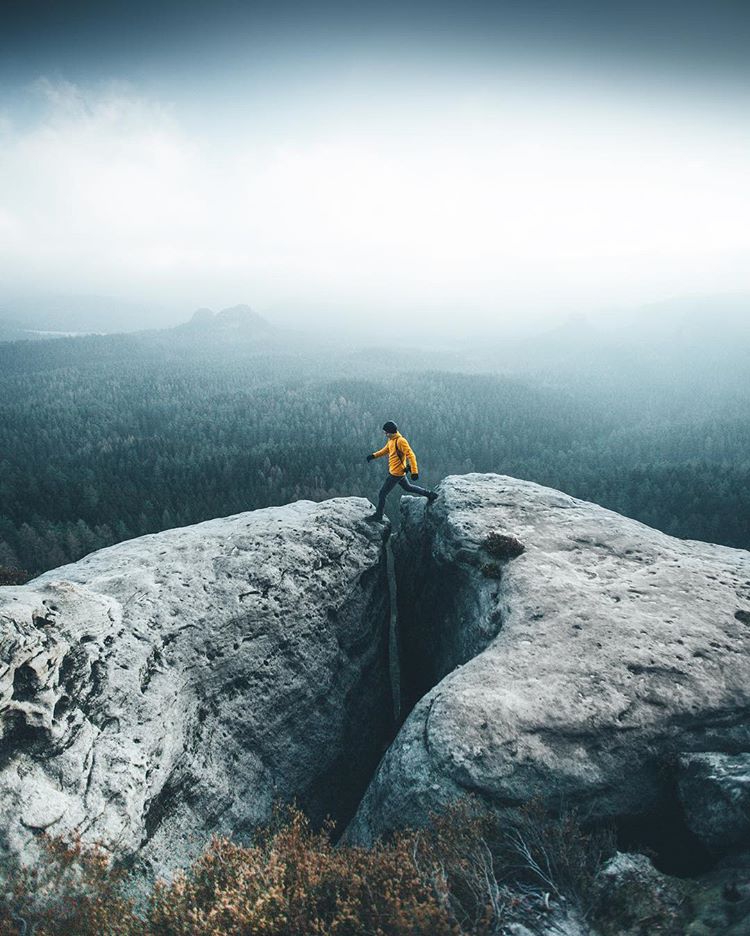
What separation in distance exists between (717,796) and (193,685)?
16.3 m

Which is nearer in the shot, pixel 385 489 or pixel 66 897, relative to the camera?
pixel 66 897

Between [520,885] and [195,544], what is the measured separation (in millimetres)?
17631

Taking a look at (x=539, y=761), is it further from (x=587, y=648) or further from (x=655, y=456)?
(x=655, y=456)

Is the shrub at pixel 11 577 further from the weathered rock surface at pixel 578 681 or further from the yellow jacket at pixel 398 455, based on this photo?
the weathered rock surface at pixel 578 681

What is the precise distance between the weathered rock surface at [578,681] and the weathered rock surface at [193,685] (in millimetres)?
4491

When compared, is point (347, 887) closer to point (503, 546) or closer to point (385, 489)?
point (503, 546)

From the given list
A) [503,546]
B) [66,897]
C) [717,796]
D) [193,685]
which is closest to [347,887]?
[66,897]

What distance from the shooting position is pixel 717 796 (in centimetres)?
1152

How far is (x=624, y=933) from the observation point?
9.54 m

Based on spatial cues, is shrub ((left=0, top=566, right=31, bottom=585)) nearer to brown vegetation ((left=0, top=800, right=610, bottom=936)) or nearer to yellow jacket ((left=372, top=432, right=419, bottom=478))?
brown vegetation ((left=0, top=800, right=610, bottom=936))

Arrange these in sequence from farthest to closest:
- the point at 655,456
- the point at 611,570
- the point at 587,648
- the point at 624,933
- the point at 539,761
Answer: the point at 655,456, the point at 611,570, the point at 587,648, the point at 539,761, the point at 624,933

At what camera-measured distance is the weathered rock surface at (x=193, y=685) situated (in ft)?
42.9

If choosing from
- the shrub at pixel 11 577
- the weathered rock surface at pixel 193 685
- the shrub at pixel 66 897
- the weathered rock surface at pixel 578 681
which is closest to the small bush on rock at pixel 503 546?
the weathered rock surface at pixel 578 681

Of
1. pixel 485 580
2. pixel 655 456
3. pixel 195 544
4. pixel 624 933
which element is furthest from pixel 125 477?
pixel 655 456
